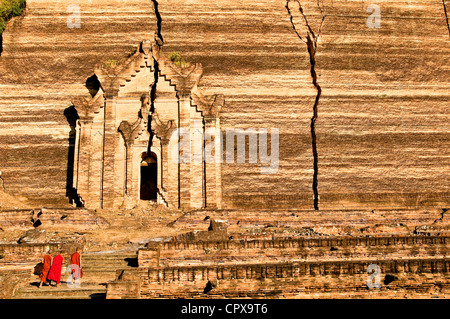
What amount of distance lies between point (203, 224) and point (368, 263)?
987 centimetres

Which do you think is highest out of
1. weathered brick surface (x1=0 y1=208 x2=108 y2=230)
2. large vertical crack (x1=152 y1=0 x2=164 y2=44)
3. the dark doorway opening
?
large vertical crack (x1=152 y1=0 x2=164 y2=44)

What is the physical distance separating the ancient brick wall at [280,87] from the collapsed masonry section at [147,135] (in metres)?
1.55

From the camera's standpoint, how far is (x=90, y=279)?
630 inches

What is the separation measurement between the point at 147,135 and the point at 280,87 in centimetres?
734

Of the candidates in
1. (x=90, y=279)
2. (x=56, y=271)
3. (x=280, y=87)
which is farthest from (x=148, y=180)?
(x=56, y=271)

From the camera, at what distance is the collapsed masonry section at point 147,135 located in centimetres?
2578

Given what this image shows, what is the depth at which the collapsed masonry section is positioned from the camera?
84.6 feet

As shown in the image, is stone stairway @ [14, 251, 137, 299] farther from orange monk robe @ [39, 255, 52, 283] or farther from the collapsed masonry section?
the collapsed masonry section

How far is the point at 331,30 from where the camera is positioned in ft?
101

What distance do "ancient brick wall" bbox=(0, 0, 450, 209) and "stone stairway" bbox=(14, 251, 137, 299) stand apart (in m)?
10.1

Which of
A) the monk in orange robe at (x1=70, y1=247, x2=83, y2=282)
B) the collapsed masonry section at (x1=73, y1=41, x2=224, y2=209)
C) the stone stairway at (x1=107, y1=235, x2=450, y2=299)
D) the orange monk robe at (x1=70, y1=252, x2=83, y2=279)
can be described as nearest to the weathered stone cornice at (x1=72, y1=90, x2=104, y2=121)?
the collapsed masonry section at (x1=73, y1=41, x2=224, y2=209)
